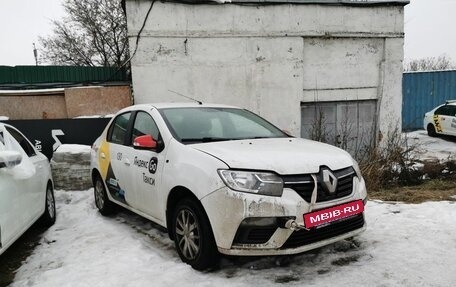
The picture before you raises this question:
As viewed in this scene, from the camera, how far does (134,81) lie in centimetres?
966

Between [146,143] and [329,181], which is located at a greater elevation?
[146,143]

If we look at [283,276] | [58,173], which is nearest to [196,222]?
[283,276]

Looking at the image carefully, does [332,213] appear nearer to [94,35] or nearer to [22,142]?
[22,142]

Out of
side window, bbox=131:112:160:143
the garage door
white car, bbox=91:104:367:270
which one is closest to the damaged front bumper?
white car, bbox=91:104:367:270

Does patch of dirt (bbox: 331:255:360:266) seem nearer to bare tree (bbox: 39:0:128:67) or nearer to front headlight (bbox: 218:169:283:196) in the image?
front headlight (bbox: 218:169:283:196)

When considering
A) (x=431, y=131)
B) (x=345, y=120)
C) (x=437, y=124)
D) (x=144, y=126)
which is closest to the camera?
(x=144, y=126)

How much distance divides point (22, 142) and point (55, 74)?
851 cm

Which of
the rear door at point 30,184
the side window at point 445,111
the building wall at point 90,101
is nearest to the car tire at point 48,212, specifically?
the rear door at point 30,184

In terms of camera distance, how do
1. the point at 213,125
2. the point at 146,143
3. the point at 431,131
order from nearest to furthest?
the point at 146,143, the point at 213,125, the point at 431,131

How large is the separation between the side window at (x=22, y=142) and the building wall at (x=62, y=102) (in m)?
3.76

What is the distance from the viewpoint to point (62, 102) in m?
9.24

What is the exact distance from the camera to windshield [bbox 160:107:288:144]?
4.06 meters

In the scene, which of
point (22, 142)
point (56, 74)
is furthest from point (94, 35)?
point (22, 142)

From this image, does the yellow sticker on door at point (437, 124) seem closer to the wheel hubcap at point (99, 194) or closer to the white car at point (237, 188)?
the white car at point (237, 188)
